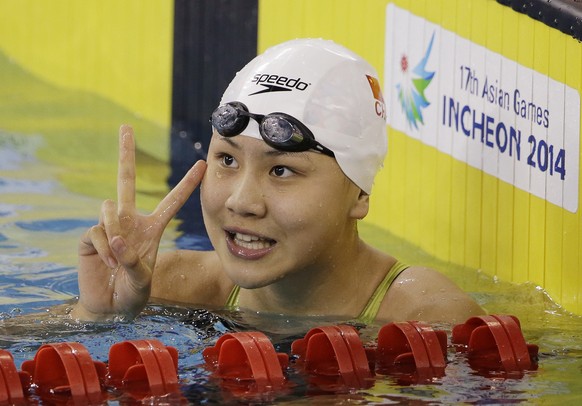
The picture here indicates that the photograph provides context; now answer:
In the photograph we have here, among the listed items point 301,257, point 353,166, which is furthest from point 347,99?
point 301,257

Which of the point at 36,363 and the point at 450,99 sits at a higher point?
the point at 450,99

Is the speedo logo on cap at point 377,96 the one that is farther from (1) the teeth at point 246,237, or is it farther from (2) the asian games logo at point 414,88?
(2) the asian games logo at point 414,88

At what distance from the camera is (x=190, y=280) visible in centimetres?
367

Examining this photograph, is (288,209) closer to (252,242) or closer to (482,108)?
(252,242)

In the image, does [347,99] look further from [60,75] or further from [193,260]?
[60,75]

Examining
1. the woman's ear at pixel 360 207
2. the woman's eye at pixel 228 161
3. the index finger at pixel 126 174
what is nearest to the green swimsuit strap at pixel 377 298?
the woman's ear at pixel 360 207

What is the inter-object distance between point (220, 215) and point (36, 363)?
699mm

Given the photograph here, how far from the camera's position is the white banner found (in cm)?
411

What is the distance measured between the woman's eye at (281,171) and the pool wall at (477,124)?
4.22 feet

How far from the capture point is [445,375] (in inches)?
112

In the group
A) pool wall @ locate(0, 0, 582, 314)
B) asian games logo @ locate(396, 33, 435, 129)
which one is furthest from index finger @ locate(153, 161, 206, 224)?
asian games logo @ locate(396, 33, 435, 129)

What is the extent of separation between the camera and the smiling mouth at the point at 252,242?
317 cm

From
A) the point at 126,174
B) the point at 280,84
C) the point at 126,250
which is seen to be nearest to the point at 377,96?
the point at 280,84

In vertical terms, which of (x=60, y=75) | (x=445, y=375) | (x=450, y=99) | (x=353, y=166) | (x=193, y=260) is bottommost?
(x=445, y=375)
